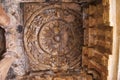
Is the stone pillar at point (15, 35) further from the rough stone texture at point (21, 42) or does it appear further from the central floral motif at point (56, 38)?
the central floral motif at point (56, 38)

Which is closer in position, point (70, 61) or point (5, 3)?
point (5, 3)

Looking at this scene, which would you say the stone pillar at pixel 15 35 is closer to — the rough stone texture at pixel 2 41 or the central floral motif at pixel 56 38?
the rough stone texture at pixel 2 41

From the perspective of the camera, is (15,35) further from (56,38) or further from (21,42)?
(56,38)

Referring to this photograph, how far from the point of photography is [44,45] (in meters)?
1.77

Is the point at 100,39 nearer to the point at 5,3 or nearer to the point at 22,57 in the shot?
the point at 22,57

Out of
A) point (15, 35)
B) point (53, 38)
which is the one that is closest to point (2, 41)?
point (15, 35)

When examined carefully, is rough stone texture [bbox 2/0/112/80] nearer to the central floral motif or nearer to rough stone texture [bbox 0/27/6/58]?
rough stone texture [bbox 0/27/6/58]

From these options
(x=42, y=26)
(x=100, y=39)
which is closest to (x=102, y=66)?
(x=100, y=39)

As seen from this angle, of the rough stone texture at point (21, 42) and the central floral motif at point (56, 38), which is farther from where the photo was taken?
the central floral motif at point (56, 38)

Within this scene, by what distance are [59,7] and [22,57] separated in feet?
1.63

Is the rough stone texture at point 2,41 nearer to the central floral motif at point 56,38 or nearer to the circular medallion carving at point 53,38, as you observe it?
the circular medallion carving at point 53,38

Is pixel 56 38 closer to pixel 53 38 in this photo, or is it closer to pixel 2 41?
pixel 53 38

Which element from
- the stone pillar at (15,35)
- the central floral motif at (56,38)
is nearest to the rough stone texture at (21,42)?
the stone pillar at (15,35)

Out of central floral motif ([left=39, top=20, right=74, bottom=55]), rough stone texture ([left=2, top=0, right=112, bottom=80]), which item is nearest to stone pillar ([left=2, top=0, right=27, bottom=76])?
rough stone texture ([left=2, top=0, right=112, bottom=80])
